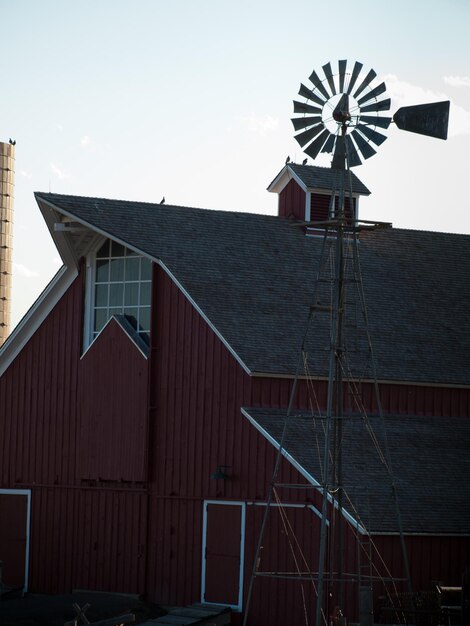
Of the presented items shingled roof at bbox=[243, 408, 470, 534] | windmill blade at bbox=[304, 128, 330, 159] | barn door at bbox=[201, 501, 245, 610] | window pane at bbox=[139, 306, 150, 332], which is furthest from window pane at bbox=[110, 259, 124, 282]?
windmill blade at bbox=[304, 128, 330, 159]

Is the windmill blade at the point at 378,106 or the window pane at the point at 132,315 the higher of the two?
the windmill blade at the point at 378,106

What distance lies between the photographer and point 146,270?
31859mm

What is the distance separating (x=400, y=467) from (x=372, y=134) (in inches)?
284

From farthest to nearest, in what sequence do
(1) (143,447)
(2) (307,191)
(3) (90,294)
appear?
(2) (307,191)
(3) (90,294)
(1) (143,447)

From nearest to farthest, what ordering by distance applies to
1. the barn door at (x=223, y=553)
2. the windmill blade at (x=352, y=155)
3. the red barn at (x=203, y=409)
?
the windmill blade at (x=352, y=155), the red barn at (x=203, y=409), the barn door at (x=223, y=553)

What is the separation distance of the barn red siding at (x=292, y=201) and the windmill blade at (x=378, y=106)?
10.6m

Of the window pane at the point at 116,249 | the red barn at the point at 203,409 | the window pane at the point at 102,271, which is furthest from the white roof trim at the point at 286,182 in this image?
the window pane at the point at 102,271

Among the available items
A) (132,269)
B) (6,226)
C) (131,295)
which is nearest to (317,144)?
(132,269)

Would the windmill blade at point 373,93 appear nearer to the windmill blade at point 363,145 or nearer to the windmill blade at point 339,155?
the windmill blade at point 363,145

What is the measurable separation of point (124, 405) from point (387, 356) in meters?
5.98

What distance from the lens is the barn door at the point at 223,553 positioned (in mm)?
28531

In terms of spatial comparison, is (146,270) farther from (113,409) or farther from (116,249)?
(113,409)

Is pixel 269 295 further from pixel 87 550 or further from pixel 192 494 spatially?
pixel 87 550

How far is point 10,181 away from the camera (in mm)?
44469
